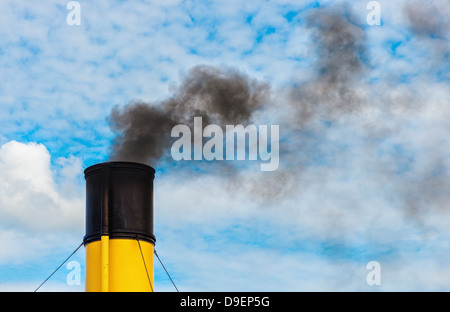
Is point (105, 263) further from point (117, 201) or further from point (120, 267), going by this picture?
point (117, 201)

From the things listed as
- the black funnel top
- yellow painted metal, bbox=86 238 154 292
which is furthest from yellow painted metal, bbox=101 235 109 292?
the black funnel top

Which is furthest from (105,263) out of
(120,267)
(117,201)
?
(117,201)

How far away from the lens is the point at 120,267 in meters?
12.1

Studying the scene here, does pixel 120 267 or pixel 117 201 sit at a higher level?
pixel 117 201

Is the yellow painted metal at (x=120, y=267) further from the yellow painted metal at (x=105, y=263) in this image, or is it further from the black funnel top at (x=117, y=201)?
the black funnel top at (x=117, y=201)

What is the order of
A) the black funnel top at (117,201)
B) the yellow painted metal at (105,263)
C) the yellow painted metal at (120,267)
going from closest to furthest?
1. the yellow painted metal at (105,263)
2. the yellow painted metal at (120,267)
3. the black funnel top at (117,201)

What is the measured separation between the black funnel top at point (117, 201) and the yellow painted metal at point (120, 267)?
16cm

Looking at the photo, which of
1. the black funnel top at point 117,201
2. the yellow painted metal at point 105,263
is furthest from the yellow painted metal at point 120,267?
the black funnel top at point 117,201

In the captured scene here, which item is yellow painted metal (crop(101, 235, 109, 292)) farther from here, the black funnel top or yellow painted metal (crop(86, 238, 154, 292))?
the black funnel top

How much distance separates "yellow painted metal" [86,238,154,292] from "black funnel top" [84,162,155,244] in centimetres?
16

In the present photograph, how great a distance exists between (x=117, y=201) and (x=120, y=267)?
120 centimetres

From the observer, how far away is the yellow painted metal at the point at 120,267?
12094 mm

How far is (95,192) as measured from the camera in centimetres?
1245
